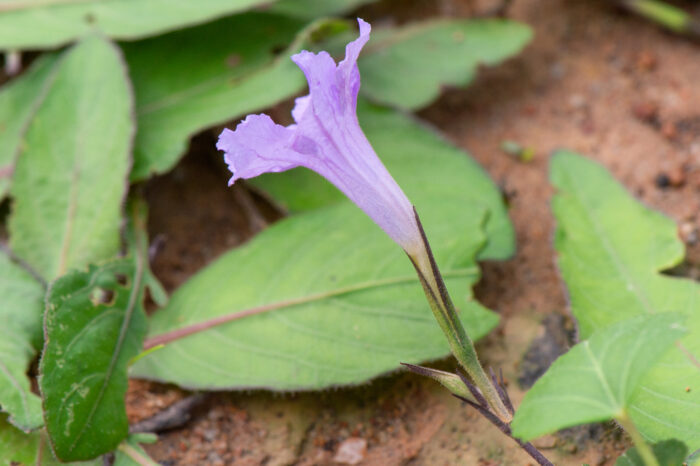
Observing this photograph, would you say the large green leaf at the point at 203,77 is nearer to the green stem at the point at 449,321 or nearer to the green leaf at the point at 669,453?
the green stem at the point at 449,321

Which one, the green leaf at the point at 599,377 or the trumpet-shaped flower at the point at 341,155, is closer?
the green leaf at the point at 599,377

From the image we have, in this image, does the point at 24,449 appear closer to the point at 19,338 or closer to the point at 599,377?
the point at 19,338

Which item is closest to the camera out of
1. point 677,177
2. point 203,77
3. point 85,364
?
point 85,364

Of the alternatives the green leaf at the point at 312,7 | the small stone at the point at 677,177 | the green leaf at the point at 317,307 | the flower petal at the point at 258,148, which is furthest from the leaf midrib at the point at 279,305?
the green leaf at the point at 312,7

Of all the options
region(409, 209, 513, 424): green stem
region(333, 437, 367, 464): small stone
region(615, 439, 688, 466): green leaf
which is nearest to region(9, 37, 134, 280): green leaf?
region(333, 437, 367, 464): small stone

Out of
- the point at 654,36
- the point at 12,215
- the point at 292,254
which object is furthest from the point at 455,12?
the point at 12,215

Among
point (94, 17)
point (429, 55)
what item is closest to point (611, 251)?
point (429, 55)
